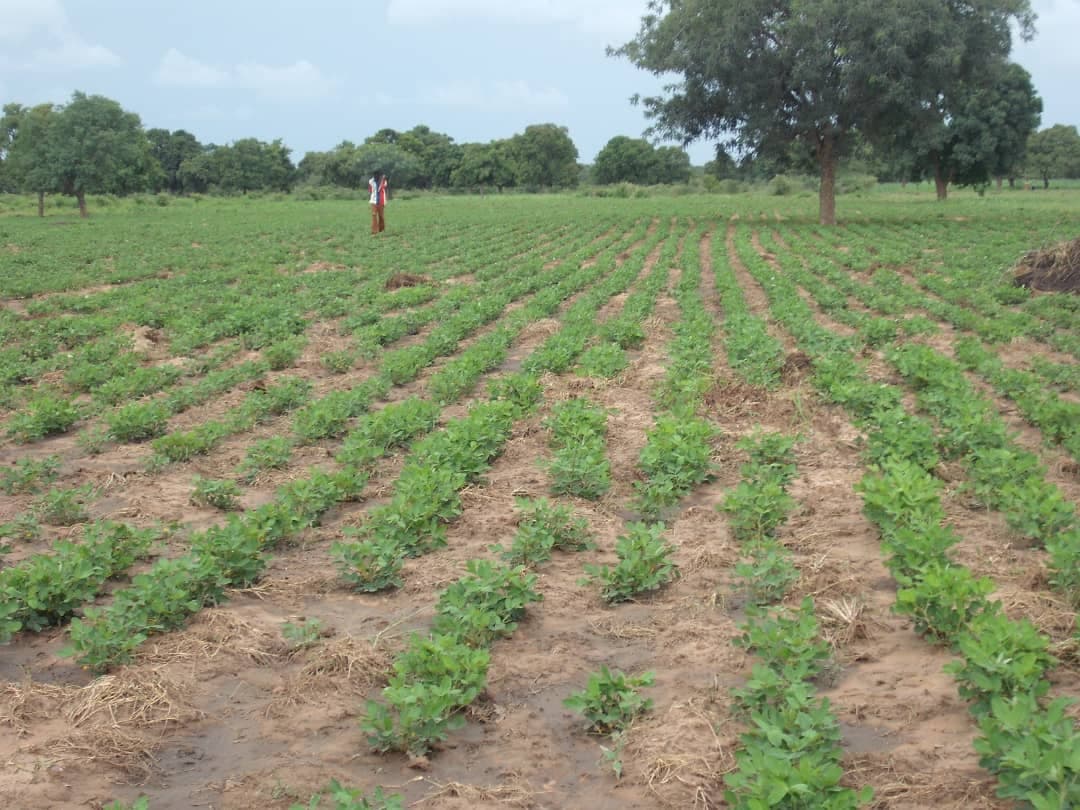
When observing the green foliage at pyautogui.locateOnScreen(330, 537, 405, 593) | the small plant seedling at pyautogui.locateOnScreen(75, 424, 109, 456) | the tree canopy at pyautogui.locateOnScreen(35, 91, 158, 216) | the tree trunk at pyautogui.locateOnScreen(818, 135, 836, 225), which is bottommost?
the green foliage at pyautogui.locateOnScreen(330, 537, 405, 593)

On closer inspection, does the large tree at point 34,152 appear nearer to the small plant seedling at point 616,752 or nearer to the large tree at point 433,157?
the small plant seedling at point 616,752

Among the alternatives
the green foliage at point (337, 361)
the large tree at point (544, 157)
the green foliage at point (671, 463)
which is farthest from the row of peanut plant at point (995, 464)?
the large tree at point (544, 157)

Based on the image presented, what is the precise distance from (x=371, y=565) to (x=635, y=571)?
1522mm

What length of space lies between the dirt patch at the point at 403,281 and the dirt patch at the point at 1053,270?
1140cm

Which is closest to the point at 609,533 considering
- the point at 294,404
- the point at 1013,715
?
the point at 1013,715

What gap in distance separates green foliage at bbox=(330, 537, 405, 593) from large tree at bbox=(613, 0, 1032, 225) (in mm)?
27428

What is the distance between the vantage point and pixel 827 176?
3250 cm

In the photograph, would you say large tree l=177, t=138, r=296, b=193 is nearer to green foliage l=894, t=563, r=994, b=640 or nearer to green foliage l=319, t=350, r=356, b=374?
green foliage l=319, t=350, r=356, b=374

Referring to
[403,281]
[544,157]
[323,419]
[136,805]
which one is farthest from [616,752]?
[544,157]

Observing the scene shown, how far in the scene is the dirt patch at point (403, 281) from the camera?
61.1ft

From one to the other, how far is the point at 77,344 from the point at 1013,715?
41.5 ft

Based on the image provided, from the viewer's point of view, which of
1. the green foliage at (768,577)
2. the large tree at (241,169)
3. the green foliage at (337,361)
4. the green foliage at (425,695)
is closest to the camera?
the green foliage at (425,695)

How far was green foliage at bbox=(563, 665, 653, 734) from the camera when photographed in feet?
12.8

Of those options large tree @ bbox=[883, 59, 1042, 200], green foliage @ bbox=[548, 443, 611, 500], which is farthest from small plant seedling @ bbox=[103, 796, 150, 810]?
large tree @ bbox=[883, 59, 1042, 200]
